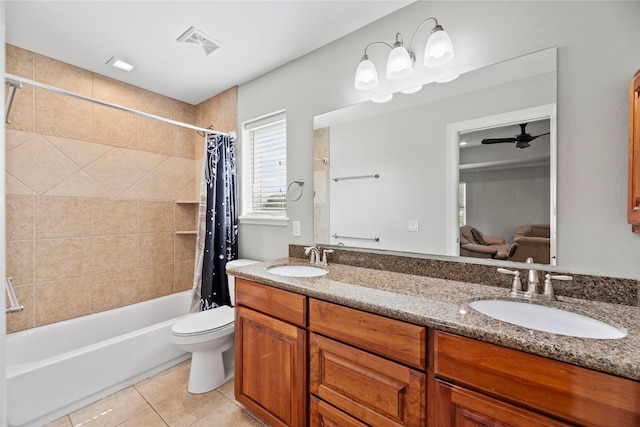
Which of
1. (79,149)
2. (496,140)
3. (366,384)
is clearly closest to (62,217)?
(79,149)

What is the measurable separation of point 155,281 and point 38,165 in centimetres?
133

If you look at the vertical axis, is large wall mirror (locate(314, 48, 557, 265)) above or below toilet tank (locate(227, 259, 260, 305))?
above

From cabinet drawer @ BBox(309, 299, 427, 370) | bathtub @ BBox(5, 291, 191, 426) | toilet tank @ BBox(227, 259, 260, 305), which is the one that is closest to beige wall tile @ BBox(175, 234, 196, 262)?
bathtub @ BBox(5, 291, 191, 426)

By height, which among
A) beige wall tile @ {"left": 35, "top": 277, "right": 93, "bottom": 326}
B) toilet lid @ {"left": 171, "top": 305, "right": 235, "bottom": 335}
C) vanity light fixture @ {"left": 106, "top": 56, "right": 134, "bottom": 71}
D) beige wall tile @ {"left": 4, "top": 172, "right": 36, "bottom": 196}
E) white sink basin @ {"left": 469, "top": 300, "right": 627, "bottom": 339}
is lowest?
toilet lid @ {"left": 171, "top": 305, "right": 235, "bottom": 335}

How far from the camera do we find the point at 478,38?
4.57ft

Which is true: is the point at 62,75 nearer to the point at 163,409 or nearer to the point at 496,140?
the point at 163,409

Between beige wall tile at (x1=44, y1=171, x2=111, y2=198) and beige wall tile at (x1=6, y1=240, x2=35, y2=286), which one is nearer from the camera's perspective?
beige wall tile at (x1=6, y1=240, x2=35, y2=286)

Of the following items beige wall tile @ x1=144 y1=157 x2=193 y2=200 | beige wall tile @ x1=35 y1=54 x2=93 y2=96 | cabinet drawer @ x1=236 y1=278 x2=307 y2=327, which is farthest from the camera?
beige wall tile @ x1=144 y1=157 x2=193 y2=200

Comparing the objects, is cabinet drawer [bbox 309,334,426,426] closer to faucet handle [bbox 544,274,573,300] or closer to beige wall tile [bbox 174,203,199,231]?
faucet handle [bbox 544,274,573,300]

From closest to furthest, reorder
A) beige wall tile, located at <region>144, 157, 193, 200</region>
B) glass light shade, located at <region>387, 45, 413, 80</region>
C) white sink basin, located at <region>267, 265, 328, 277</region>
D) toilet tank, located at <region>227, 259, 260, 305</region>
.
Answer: glass light shade, located at <region>387, 45, 413, 80</region> → white sink basin, located at <region>267, 265, 328, 277</region> → toilet tank, located at <region>227, 259, 260, 305</region> → beige wall tile, located at <region>144, 157, 193, 200</region>

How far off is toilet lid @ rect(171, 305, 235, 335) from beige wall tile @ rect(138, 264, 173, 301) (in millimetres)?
906

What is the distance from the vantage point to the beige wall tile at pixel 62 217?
212cm

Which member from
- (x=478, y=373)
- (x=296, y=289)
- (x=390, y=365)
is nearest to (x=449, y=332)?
(x=478, y=373)

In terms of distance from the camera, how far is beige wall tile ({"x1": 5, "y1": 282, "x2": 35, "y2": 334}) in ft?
6.49
